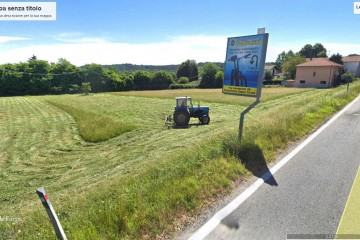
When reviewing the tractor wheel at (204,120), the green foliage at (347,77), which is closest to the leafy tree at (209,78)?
the green foliage at (347,77)

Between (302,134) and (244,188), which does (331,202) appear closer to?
(244,188)

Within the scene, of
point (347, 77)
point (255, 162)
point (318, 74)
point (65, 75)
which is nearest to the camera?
Answer: point (255, 162)

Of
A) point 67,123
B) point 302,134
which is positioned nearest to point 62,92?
point 67,123

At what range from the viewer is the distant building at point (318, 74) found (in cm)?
5306

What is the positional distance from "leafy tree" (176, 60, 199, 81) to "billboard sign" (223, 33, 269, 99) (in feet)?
297

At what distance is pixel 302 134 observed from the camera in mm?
8875

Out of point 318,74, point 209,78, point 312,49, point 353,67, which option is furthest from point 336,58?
point 312,49

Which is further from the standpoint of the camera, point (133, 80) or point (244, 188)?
point (133, 80)

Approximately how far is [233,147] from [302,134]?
394cm

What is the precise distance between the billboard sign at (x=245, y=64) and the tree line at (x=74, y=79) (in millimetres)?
67297

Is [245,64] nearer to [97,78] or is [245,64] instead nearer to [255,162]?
[255,162]

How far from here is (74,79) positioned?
79.1 meters

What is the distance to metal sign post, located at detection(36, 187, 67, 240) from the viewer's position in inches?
118

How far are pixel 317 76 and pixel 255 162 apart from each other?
57.6m
